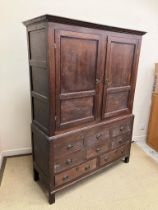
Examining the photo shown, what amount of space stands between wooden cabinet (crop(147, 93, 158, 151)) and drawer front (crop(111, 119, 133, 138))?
2.48 ft

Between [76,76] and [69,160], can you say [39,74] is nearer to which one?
[76,76]

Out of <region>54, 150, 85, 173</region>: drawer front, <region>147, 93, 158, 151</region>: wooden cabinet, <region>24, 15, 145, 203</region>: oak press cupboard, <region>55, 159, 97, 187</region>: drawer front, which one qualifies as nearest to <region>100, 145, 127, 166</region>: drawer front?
<region>24, 15, 145, 203</region>: oak press cupboard

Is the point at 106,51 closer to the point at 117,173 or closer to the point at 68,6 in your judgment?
the point at 68,6

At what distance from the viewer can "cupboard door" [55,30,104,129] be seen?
1.42 meters

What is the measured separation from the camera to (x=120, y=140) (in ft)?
7.09

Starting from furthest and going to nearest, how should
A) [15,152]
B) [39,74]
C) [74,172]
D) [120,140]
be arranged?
[15,152]
[120,140]
[74,172]
[39,74]

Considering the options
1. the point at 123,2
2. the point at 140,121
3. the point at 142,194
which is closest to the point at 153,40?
the point at 123,2

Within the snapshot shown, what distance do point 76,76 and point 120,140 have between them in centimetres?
108

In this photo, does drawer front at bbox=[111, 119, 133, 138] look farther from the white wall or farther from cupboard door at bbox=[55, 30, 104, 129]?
the white wall

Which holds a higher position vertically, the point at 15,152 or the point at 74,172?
the point at 74,172

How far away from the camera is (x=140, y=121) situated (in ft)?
9.75

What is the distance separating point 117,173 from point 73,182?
0.66 m

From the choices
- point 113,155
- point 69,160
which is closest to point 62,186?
point 69,160

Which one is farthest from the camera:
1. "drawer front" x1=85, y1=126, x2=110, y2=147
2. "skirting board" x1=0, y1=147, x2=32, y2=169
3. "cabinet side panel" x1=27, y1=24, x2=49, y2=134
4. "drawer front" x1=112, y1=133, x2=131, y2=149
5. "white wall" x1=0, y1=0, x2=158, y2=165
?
"skirting board" x1=0, y1=147, x2=32, y2=169
